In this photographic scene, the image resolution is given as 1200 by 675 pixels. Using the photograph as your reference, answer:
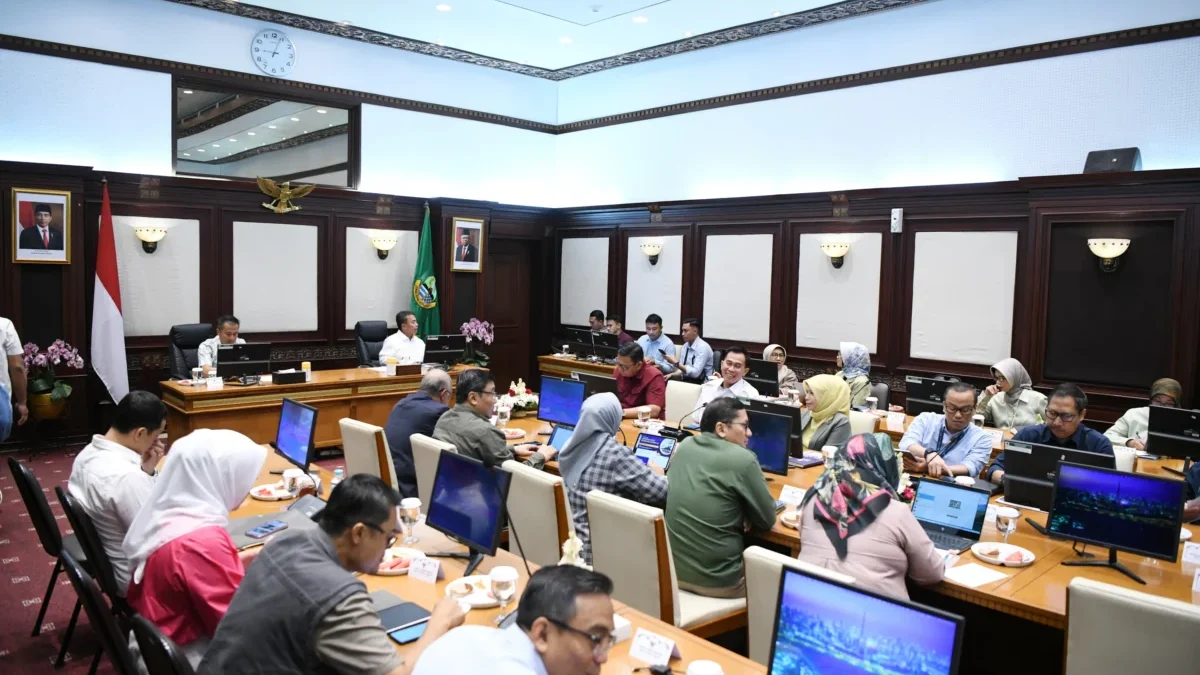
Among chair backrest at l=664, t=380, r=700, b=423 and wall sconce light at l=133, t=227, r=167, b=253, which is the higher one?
wall sconce light at l=133, t=227, r=167, b=253

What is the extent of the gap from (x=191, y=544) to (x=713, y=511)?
195 centimetres

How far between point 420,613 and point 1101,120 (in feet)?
23.6

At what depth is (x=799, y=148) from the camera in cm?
927

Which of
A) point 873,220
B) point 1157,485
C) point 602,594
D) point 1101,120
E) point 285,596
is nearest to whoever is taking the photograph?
point 602,594

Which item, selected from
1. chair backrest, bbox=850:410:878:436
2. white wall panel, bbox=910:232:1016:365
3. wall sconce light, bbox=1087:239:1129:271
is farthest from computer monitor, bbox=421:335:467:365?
wall sconce light, bbox=1087:239:1129:271

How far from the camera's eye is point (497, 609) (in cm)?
271

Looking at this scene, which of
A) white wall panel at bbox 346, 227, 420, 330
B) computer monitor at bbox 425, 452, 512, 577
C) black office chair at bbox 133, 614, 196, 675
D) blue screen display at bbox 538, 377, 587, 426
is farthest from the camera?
white wall panel at bbox 346, 227, 420, 330

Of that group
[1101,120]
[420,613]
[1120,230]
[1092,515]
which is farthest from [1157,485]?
[1101,120]

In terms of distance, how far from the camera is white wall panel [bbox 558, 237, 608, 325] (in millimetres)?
11242

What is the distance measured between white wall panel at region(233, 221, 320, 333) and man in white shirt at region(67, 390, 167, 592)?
20.8ft

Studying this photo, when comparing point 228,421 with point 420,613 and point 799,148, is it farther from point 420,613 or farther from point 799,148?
point 799,148

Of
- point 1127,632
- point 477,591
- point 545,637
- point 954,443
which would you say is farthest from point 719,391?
point 545,637

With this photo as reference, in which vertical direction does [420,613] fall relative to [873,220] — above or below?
below

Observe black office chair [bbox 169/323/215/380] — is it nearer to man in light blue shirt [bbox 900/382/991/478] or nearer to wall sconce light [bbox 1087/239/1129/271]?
man in light blue shirt [bbox 900/382/991/478]
